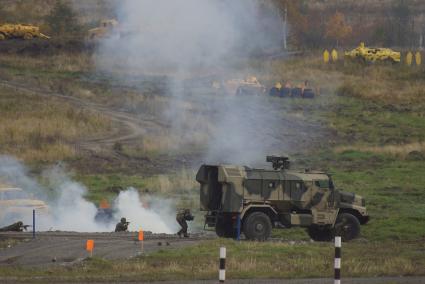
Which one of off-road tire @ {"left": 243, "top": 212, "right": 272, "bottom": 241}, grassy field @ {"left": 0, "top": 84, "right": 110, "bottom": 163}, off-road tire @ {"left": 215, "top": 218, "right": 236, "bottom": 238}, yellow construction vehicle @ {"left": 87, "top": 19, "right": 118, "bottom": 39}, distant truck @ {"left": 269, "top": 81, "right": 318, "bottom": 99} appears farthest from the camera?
distant truck @ {"left": 269, "top": 81, "right": 318, "bottom": 99}

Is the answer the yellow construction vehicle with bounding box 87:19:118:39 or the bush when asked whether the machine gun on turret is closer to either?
the yellow construction vehicle with bounding box 87:19:118:39

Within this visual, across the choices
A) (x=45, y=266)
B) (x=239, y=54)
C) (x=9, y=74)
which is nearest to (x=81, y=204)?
(x=45, y=266)

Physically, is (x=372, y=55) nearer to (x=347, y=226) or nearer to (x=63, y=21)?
(x=63, y=21)

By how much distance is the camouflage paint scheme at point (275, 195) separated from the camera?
32.7 m

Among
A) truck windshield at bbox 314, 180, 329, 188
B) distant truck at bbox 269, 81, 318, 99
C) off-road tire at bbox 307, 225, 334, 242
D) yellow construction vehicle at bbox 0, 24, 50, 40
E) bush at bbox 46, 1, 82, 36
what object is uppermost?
bush at bbox 46, 1, 82, 36

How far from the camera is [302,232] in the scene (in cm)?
3769

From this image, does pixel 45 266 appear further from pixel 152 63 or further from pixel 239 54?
pixel 239 54

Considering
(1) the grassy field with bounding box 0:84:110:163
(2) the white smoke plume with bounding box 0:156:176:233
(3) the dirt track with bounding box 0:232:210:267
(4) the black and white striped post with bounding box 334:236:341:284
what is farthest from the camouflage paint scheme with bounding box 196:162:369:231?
(1) the grassy field with bounding box 0:84:110:163

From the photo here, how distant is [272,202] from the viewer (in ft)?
109

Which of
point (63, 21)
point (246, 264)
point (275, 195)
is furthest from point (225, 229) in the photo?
point (63, 21)

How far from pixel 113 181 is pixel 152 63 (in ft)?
44.8

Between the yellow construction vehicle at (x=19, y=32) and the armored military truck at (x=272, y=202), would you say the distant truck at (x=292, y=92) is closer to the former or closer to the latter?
the yellow construction vehicle at (x=19, y=32)

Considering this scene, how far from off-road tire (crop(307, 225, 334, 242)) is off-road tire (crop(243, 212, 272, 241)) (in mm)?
1818

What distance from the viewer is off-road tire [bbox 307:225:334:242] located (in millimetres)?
34094
